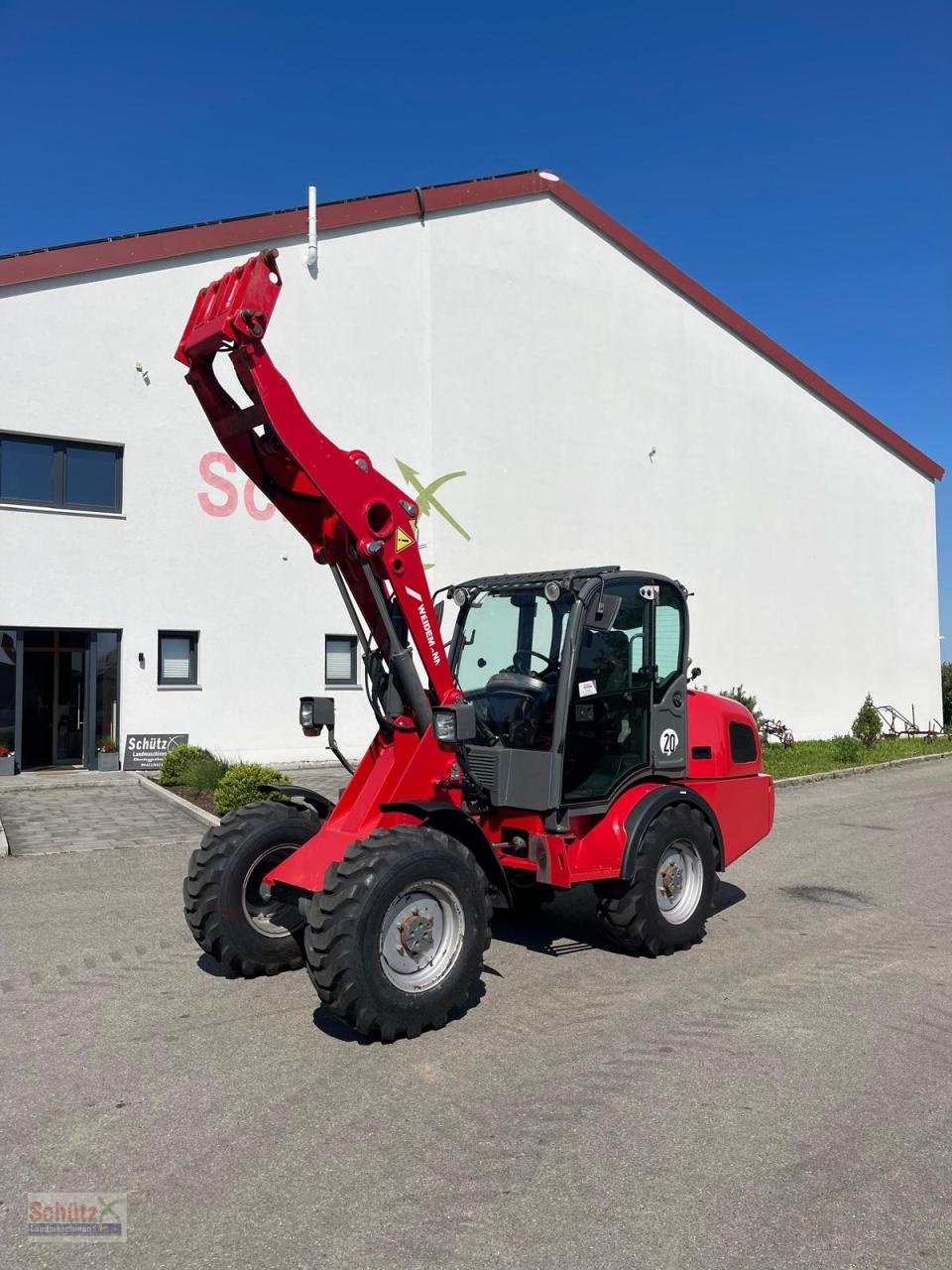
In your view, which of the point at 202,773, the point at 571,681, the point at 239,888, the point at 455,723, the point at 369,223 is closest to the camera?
the point at 455,723

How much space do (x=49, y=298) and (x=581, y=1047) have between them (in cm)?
1536

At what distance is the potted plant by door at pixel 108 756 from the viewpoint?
16484 mm

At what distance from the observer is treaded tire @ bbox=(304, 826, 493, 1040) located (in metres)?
4.58

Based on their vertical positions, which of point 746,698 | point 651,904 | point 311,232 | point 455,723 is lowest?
point 651,904

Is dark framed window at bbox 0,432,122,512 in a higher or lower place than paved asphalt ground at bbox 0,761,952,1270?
higher

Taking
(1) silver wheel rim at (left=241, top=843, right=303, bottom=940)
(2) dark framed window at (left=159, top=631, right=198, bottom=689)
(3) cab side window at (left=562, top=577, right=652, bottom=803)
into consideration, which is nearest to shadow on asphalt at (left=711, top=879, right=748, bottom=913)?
(3) cab side window at (left=562, top=577, right=652, bottom=803)

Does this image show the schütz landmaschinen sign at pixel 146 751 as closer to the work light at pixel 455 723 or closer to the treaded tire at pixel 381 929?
the work light at pixel 455 723

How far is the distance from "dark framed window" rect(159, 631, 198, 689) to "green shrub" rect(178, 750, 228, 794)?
2.74m

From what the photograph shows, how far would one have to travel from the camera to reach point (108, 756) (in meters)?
16.5

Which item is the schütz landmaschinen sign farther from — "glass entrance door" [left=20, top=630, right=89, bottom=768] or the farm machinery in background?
the farm machinery in background

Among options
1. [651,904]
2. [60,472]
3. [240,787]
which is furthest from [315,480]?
[60,472]

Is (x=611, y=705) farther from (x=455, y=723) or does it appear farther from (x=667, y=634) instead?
(x=455, y=723)

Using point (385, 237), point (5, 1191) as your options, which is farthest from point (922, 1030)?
point (385, 237)

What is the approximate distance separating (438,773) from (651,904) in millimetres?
1650
